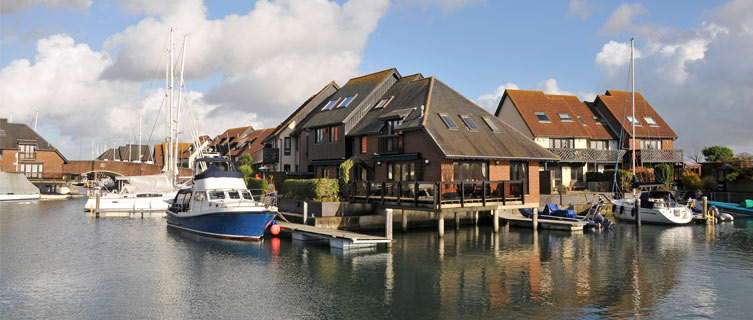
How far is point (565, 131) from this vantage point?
2288 inches

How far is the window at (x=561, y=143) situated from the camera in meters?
57.4

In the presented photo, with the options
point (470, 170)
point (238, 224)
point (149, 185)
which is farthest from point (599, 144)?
point (149, 185)

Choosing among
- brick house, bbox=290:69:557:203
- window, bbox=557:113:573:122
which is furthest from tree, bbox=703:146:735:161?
brick house, bbox=290:69:557:203

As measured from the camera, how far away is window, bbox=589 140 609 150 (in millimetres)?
60062

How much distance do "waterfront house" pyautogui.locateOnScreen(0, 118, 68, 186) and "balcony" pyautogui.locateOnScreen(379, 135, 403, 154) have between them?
240 ft

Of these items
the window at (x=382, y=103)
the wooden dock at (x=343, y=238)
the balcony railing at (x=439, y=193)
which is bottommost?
the wooden dock at (x=343, y=238)

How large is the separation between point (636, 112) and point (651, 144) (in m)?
5.05

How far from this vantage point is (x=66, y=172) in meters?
93.2

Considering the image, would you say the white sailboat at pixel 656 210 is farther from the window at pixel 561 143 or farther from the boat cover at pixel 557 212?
the window at pixel 561 143

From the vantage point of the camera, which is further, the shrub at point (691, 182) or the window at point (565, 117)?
the window at point (565, 117)

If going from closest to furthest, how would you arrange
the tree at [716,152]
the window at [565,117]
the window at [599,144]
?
the window at [599,144] → the window at [565,117] → the tree at [716,152]

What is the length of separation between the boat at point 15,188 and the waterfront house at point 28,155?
37.4 ft

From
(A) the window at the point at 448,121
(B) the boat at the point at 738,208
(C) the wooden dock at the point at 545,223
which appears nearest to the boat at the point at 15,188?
(A) the window at the point at 448,121

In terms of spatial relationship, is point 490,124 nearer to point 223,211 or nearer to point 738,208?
point 223,211
